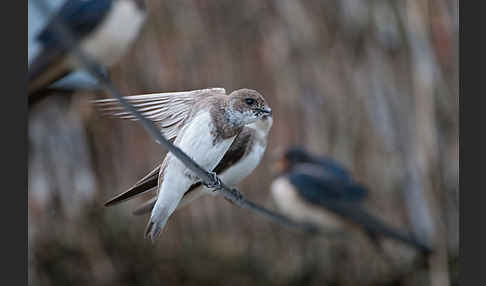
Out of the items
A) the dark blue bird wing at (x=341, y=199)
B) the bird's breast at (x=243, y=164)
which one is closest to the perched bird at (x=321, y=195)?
the dark blue bird wing at (x=341, y=199)

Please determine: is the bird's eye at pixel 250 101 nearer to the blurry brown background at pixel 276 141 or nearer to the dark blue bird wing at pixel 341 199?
the blurry brown background at pixel 276 141

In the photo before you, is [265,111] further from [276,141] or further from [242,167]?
[276,141]

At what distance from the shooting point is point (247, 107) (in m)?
0.67

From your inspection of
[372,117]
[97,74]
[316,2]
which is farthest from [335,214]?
[97,74]

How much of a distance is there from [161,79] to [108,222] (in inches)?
77.7

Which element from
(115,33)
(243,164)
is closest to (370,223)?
(243,164)

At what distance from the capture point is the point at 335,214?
292 cm

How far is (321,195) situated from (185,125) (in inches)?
89.5

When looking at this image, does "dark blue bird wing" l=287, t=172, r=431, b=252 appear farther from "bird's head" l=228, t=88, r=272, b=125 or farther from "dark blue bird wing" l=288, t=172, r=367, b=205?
"bird's head" l=228, t=88, r=272, b=125

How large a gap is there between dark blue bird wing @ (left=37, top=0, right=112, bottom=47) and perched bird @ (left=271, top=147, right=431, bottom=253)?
6.52ft

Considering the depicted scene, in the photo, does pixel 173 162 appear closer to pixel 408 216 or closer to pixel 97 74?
pixel 97 74

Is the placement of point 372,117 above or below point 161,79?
below

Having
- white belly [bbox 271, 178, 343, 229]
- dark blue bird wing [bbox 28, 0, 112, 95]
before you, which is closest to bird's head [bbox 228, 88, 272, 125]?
dark blue bird wing [bbox 28, 0, 112, 95]

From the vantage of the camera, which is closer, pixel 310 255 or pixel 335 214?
pixel 335 214
